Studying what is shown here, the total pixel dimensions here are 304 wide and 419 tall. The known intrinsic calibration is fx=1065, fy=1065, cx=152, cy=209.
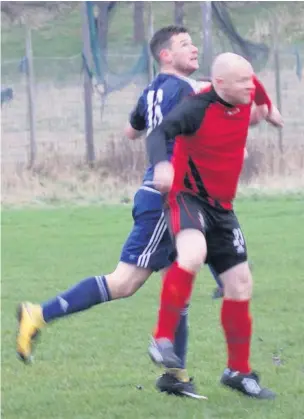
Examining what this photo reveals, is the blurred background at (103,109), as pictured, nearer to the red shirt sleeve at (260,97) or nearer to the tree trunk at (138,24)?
the tree trunk at (138,24)

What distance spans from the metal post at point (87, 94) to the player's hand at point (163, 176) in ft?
41.7

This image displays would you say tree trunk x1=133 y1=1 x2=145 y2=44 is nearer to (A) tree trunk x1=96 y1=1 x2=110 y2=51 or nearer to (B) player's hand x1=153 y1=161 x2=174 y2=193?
(A) tree trunk x1=96 y1=1 x2=110 y2=51

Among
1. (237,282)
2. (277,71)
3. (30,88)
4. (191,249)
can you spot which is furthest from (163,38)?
(277,71)

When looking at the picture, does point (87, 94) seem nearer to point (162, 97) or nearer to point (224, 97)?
point (162, 97)

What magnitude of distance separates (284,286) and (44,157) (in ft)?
32.5

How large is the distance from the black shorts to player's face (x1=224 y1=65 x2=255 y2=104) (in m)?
0.52

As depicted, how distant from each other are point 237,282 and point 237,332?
26 centimetres

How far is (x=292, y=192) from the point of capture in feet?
53.7

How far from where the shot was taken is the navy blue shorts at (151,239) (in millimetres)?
5469

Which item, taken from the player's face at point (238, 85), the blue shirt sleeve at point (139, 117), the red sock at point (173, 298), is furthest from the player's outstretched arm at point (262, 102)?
the red sock at point (173, 298)

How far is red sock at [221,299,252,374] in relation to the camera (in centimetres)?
529

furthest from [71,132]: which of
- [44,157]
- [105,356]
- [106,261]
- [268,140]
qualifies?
[105,356]

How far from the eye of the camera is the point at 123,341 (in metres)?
6.73

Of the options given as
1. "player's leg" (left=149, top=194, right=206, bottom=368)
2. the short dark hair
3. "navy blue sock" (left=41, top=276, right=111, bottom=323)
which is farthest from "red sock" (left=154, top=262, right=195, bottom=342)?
the short dark hair
